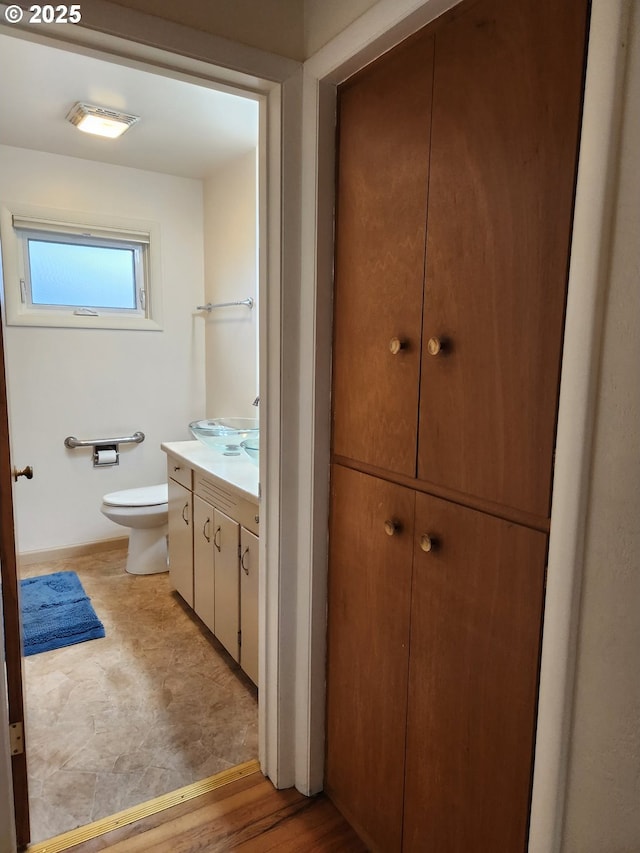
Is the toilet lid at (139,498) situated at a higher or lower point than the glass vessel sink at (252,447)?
lower

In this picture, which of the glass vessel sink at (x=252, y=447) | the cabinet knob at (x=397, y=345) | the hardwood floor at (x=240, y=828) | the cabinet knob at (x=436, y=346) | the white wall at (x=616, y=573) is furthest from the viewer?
the glass vessel sink at (x=252, y=447)

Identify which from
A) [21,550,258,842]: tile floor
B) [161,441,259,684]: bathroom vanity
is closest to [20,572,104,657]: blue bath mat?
[21,550,258,842]: tile floor

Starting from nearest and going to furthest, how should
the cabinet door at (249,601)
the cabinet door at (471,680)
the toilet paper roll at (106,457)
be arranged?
1. the cabinet door at (471,680)
2. the cabinet door at (249,601)
3. the toilet paper roll at (106,457)

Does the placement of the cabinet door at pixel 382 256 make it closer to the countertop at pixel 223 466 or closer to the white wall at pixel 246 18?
the white wall at pixel 246 18

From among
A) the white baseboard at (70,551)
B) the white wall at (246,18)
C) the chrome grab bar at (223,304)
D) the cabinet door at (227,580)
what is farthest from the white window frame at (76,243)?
the white wall at (246,18)

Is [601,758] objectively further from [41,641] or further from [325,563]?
[41,641]

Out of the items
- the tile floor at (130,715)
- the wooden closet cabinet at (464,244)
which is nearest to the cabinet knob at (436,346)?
the wooden closet cabinet at (464,244)

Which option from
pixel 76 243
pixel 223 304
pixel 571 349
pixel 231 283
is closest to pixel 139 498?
pixel 223 304

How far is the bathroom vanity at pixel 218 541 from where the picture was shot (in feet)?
6.64

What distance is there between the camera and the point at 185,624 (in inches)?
108

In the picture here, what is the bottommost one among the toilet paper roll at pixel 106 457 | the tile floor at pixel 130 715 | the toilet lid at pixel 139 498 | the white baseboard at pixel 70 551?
the tile floor at pixel 130 715

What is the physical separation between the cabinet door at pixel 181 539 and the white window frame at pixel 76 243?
1305mm

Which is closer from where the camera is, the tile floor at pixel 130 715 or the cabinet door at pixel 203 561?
the tile floor at pixel 130 715

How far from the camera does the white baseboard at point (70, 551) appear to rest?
3.40 metres
